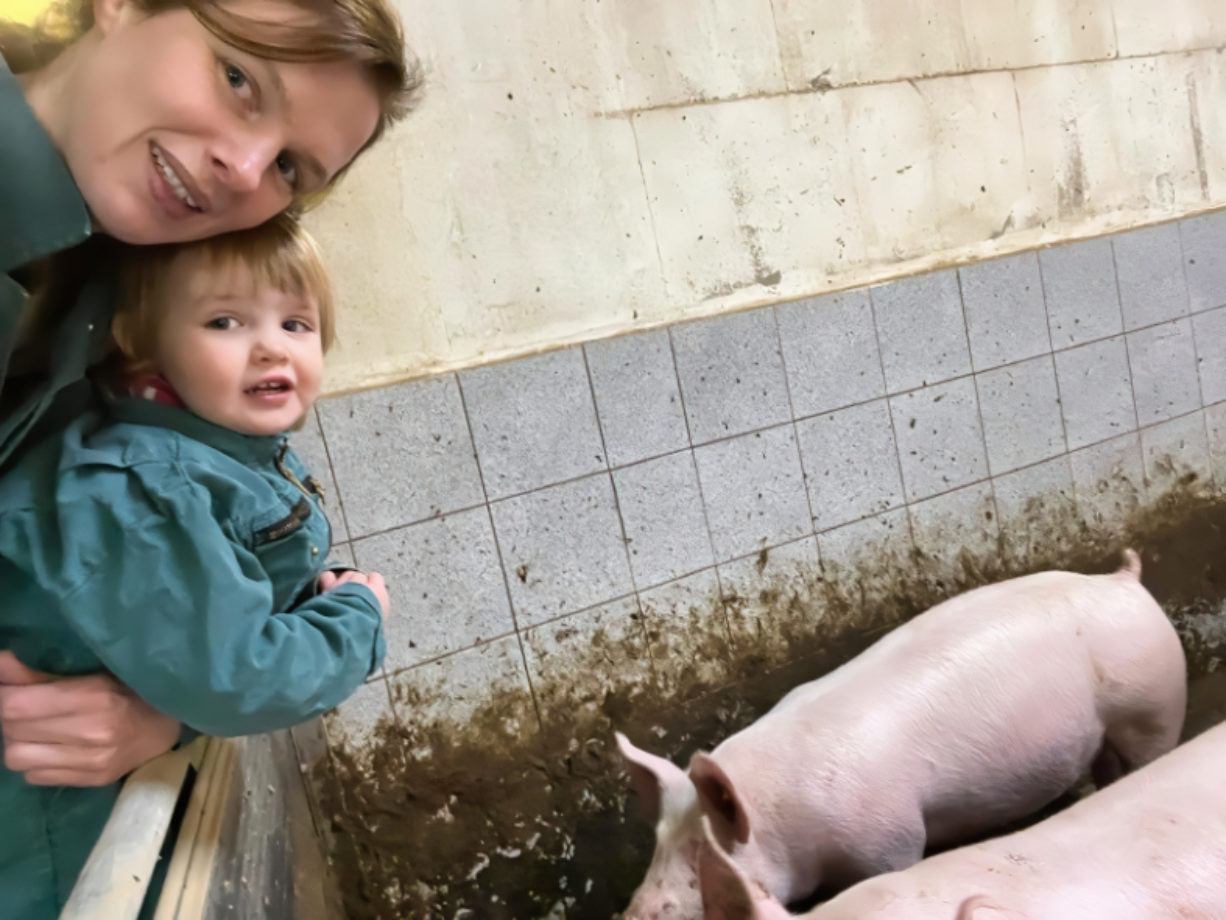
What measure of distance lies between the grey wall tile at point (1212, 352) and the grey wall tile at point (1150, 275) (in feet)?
0.38

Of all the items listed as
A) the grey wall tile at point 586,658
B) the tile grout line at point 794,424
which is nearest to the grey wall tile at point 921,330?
the tile grout line at point 794,424

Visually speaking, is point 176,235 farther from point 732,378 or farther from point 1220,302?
point 1220,302

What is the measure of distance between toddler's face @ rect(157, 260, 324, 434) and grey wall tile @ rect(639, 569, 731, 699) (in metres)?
1.43

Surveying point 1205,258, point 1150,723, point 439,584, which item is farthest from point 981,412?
point 439,584

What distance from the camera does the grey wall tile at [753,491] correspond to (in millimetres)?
2309

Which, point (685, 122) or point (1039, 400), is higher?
point (685, 122)

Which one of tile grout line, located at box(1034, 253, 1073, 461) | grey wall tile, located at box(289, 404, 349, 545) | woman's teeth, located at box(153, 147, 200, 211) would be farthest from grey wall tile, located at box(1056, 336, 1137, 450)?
woman's teeth, located at box(153, 147, 200, 211)

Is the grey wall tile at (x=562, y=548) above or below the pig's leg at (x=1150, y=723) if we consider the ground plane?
above

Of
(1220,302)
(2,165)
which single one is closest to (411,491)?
(2,165)

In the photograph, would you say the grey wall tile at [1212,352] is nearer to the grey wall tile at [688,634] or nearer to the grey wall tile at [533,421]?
the grey wall tile at [688,634]

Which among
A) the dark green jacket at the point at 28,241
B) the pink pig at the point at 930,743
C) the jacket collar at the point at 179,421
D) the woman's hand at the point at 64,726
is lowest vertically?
the pink pig at the point at 930,743

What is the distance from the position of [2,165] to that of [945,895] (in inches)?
55.7

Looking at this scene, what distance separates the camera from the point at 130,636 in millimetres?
775

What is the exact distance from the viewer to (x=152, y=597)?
2.52 ft
